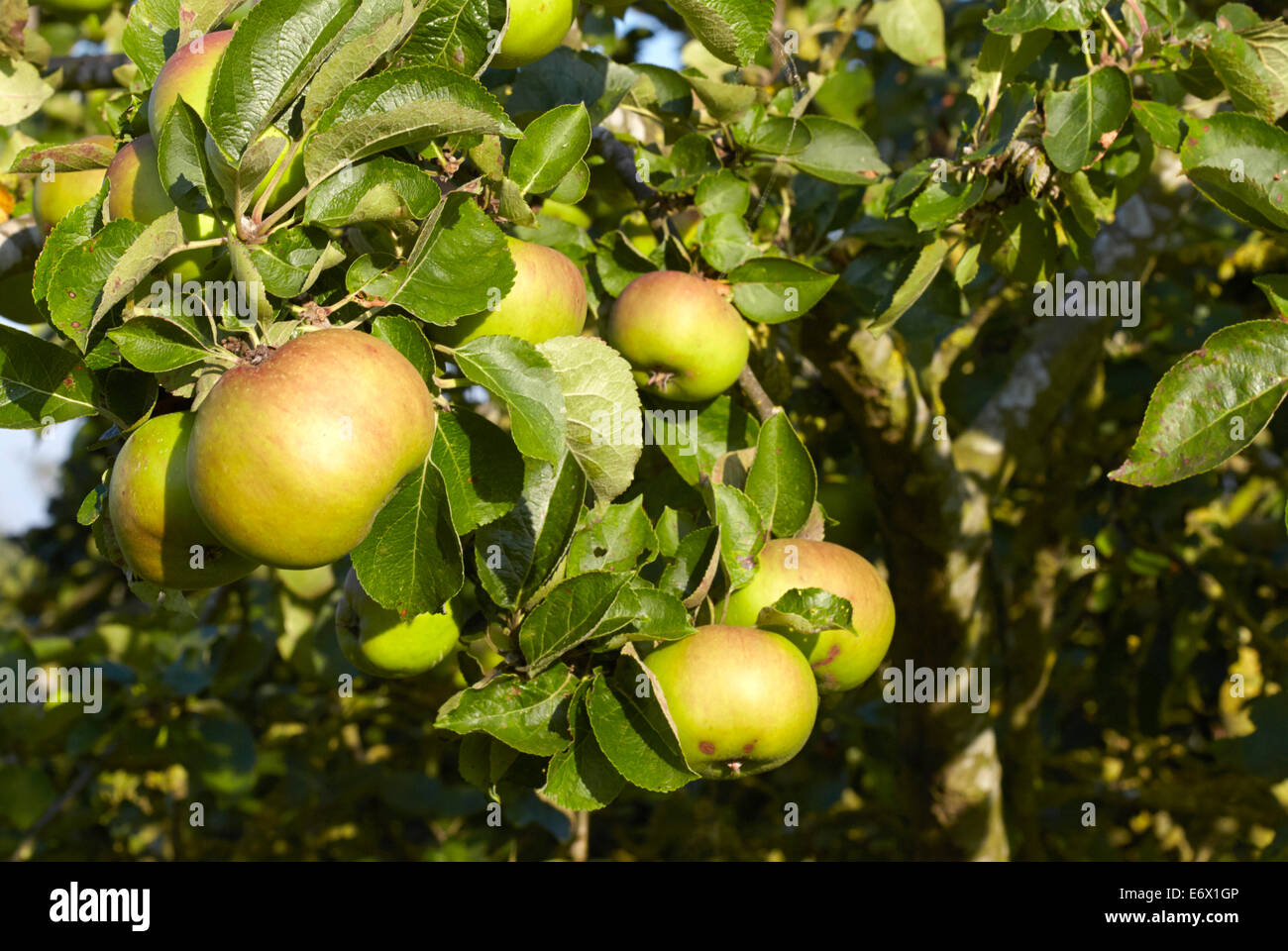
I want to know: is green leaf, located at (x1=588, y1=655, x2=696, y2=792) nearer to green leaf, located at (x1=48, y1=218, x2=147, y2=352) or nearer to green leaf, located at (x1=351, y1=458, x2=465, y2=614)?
green leaf, located at (x1=351, y1=458, x2=465, y2=614)

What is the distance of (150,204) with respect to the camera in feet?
3.15

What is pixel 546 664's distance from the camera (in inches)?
43.4

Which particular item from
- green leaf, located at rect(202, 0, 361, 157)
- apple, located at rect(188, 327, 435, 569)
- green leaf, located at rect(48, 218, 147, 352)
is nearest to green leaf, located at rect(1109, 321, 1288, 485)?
apple, located at rect(188, 327, 435, 569)

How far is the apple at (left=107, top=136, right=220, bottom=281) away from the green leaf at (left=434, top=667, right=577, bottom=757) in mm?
477

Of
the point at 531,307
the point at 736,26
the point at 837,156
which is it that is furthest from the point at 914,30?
the point at 531,307

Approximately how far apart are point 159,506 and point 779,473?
64 cm

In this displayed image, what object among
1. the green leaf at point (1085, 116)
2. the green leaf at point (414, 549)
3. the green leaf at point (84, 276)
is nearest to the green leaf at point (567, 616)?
the green leaf at point (414, 549)

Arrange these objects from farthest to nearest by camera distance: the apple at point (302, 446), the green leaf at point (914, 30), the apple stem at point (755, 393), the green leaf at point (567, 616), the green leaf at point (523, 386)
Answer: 1. the green leaf at point (914, 30)
2. the apple stem at point (755, 393)
3. the green leaf at point (567, 616)
4. the green leaf at point (523, 386)
5. the apple at point (302, 446)

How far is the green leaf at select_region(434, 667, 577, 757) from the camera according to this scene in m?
1.05

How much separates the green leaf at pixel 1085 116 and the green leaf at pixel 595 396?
2.09 feet

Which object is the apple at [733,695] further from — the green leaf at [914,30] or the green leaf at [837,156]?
the green leaf at [914,30]

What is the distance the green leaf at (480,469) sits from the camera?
0.98m

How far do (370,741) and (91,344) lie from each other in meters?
3.36
